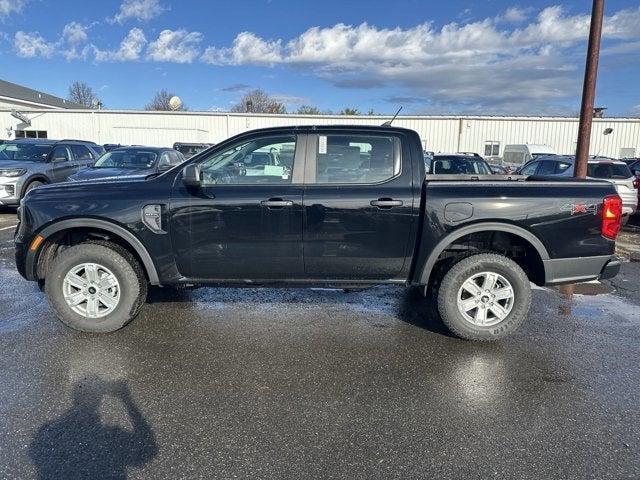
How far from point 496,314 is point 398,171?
1.57 meters

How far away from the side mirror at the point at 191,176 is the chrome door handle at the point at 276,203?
575mm

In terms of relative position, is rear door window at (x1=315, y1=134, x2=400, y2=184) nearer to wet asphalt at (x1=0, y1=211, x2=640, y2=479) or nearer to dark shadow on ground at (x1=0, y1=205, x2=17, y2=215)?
wet asphalt at (x1=0, y1=211, x2=640, y2=479)

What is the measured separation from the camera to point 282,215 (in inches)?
157

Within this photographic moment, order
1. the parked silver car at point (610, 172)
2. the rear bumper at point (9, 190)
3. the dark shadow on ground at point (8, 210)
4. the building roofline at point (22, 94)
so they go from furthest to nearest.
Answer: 1. the building roofline at point (22, 94)
2. the dark shadow on ground at point (8, 210)
3. the rear bumper at point (9, 190)
4. the parked silver car at point (610, 172)

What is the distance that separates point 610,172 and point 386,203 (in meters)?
9.38

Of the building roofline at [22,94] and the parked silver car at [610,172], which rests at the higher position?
the building roofline at [22,94]

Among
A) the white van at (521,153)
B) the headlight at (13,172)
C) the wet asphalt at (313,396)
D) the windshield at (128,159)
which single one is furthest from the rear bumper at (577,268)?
the white van at (521,153)

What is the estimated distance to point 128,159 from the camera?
10.9 metres

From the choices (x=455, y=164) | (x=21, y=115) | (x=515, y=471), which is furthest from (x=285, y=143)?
(x=21, y=115)

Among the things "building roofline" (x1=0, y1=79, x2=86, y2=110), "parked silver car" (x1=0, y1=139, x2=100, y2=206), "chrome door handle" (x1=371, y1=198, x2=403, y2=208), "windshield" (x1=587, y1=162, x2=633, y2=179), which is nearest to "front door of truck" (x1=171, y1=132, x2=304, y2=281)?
"chrome door handle" (x1=371, y1=198, x2=403, y2=208)

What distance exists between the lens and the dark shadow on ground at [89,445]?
2.43 m

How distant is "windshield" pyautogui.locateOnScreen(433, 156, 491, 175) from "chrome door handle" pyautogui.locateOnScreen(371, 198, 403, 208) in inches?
342

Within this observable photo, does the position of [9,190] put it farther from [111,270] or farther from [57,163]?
[111,270]

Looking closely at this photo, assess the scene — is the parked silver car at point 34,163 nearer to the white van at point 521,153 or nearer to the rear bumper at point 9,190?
the rear bumper at point 9,190
